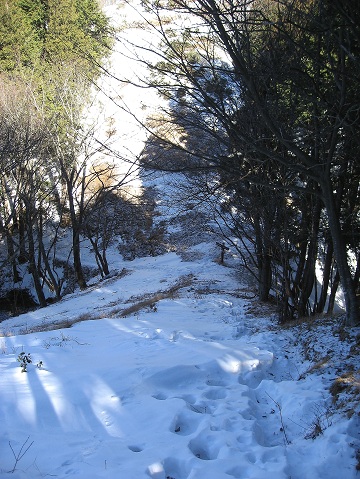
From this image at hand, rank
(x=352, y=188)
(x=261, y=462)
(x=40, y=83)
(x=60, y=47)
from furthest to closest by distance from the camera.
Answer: (x=60, y=47)
(x=40, y=83)
(x=352, y=188)
(x=261, y=462)

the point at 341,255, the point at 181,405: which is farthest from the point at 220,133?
the point at 181,405

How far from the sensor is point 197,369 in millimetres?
Result: 4398

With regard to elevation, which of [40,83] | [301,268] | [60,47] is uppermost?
[60,47]

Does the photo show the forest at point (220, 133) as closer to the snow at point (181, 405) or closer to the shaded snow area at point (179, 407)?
the snow at point (181, 405)

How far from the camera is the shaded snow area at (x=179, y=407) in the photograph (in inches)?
105

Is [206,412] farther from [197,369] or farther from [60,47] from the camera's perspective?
[60,47]

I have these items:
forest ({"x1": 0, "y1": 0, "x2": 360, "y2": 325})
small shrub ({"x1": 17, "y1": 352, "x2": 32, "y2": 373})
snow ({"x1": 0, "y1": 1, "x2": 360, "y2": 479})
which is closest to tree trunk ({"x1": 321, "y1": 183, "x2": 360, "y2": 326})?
forest ({"x1": 0, "y1": 0, "x2": 360, "y2": 325})

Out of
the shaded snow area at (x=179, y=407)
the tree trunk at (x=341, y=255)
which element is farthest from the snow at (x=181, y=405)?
the tree trunk at (x=341, y=255)

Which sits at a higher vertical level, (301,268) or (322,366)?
(301,268)

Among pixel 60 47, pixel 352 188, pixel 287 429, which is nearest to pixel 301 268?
pixel 352 188

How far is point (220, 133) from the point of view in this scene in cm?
876

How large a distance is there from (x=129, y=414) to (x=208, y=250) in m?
20.5

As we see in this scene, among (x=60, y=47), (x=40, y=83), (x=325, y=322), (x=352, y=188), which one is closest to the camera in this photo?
(x=325, y=322)

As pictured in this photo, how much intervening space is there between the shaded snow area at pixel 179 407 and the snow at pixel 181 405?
0.01 meters
